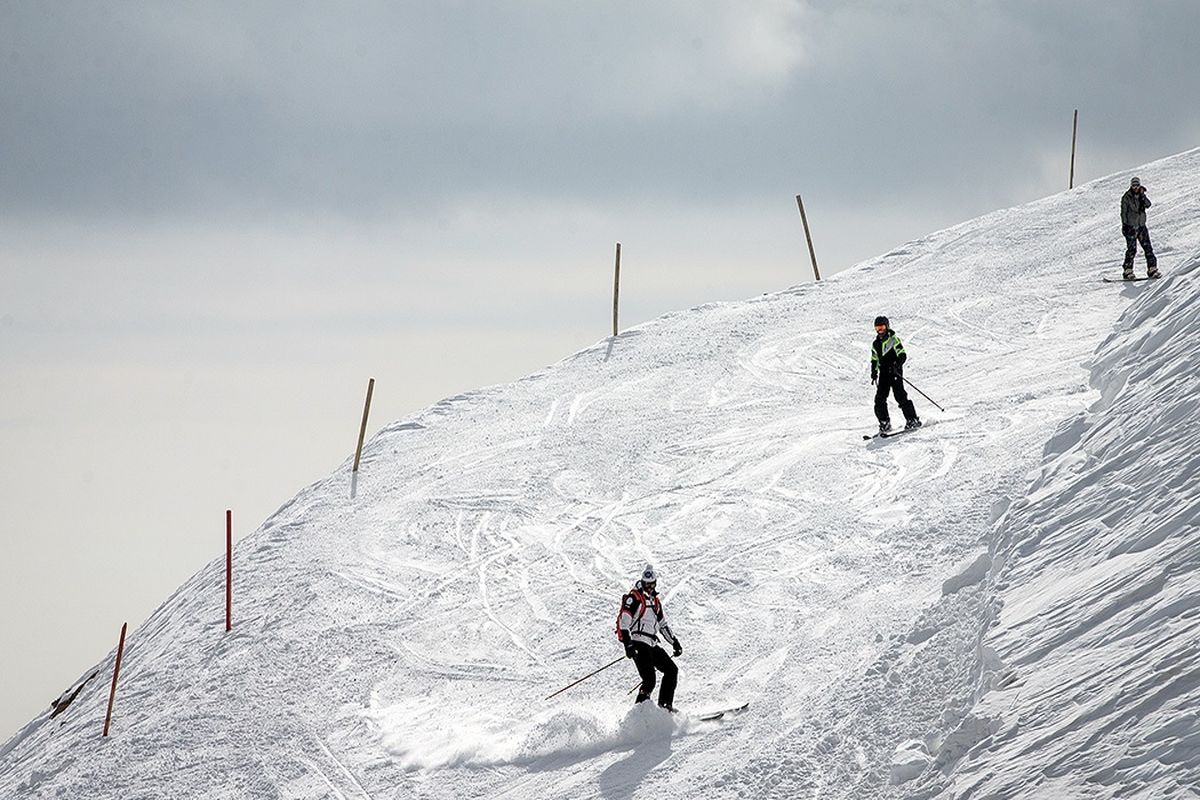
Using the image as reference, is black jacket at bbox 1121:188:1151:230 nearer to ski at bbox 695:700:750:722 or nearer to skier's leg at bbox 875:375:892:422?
→ skier's leg at bbox 875:375:892:422

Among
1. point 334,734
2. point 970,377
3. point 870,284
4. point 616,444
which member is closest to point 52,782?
point 334,734

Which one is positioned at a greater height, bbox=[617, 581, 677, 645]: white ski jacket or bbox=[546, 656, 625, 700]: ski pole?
bbox=[617, 581, 677, 645]: white ski jacket

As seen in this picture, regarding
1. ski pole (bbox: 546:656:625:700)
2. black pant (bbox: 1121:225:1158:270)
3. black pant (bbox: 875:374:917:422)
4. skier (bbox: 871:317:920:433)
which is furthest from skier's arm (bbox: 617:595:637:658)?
black pant (bbox: 1121:225:1158:270)

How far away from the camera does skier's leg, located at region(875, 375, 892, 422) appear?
17578 millimetres

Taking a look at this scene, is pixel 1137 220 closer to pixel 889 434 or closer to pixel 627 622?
pixel 889 434

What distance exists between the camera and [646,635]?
11336 millimetres

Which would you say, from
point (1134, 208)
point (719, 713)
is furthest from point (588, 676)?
point (1134, 208)

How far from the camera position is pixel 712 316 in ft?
88.2

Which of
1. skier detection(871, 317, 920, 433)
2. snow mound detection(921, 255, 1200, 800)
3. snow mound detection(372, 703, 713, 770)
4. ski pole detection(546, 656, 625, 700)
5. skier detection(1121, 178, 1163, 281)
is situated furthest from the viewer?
skier detection(1121, 178, 1163, 281)

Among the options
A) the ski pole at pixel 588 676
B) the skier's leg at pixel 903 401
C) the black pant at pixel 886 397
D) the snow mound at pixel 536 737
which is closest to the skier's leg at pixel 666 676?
the snow mound at pixel 536 737

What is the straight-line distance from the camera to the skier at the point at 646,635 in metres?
11.3

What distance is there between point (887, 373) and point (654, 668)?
783cm

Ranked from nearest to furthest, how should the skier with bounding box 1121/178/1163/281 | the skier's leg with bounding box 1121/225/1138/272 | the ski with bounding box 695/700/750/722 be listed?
1. the ski with bounding box 695/700/750/722
2. the skier with bounding box 1121/178/1163/281
3. the skier's leg with bounding box 1121/225/1138/272

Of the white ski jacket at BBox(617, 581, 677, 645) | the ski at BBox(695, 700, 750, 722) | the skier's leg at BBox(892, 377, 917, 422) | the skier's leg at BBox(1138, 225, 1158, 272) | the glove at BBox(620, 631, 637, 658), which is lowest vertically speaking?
the ski at BBox(695, 700, 750, 722)
